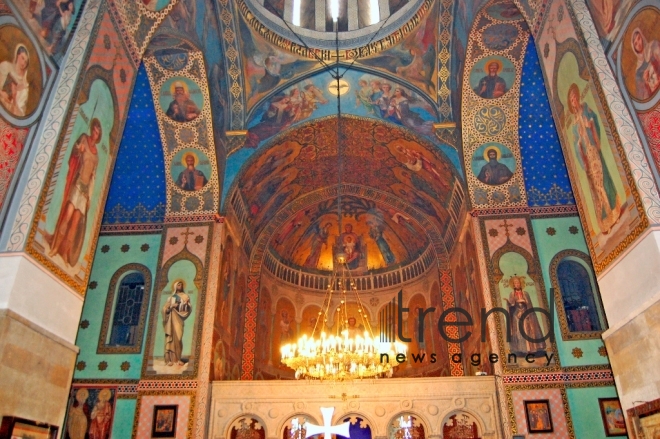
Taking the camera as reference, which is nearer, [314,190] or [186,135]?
[186,135]

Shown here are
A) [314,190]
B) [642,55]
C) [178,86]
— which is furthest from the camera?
[314,190]

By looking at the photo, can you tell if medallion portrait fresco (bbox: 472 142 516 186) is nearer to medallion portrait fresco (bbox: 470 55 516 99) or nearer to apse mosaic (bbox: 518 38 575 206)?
apse mosaic (bbox: 518 38 575 206)

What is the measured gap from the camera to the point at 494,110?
11.9 metres

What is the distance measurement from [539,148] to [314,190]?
676 cm

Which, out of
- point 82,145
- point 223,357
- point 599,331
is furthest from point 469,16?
point 223,357

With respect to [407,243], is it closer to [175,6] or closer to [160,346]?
[160,346]

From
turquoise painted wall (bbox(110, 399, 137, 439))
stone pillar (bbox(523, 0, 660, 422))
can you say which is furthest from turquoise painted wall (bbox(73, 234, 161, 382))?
stone pillar (bbox(523, 0, 660, 422))

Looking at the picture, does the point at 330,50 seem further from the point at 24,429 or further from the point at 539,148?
the point at 24,429

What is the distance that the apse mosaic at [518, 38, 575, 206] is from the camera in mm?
11547

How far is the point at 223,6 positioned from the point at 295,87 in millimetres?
2416

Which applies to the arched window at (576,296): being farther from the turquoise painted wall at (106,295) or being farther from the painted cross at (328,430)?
the turquoise painted wall at (106,295)

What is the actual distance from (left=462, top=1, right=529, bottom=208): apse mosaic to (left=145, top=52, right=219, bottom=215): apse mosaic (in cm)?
578

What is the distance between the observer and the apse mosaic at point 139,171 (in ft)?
39.3

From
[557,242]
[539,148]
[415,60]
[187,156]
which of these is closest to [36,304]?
[187,156]
